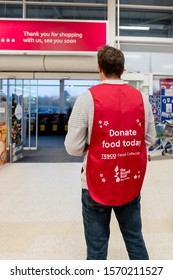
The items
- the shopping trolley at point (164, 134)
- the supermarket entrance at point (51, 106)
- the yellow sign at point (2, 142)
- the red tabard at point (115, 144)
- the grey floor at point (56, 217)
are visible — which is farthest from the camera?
the supermarket entrance at point (51, 106)

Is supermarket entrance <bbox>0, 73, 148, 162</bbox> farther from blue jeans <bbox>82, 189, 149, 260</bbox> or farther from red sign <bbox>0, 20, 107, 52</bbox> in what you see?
blue jeans <bbox>82, 189, 149, 260</bbox>

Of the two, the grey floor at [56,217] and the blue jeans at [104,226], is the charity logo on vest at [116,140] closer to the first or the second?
the blue jeans at [104,226]

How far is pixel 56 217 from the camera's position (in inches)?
137

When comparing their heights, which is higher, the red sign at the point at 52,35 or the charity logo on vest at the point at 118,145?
→ the red sign at the point at 52,35

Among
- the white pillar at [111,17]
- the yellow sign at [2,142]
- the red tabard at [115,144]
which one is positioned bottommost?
the yellow sign at [2,142]

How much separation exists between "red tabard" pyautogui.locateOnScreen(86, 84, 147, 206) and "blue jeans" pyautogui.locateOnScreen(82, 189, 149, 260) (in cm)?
8

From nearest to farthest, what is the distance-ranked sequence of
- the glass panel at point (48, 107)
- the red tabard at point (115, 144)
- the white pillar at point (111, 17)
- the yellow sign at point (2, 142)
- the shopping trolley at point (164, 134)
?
the red tabard at point (115, 144)
the yellow sign at point (2, 142)
the white pillar at point (111, 17)
the shopping trolley at point (164, 134)
the glass panel at point (48, 107)

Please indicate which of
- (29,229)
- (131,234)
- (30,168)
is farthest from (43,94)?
(131,234)

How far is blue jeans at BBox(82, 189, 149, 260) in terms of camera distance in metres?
1.63

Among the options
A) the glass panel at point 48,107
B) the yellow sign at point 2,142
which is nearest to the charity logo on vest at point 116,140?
the yellow sign at point 2,142

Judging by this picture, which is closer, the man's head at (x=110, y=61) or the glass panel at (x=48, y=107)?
the man's head at (x=110, y=61)

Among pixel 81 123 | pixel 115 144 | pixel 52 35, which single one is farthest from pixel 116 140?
pixel 52 35

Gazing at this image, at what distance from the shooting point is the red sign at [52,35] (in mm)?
6406
